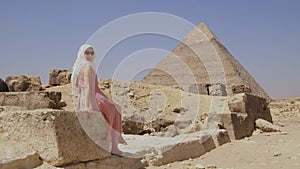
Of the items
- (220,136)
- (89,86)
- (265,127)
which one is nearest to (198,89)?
(265,127)

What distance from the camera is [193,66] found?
60688mm

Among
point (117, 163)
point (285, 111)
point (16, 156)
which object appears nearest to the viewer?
point (16, 156)

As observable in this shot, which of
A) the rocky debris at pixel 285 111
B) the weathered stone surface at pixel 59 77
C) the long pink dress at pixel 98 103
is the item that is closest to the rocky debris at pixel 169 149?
the long pink dress at pixel 98 103

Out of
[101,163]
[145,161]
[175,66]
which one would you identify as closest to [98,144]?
[101,163]

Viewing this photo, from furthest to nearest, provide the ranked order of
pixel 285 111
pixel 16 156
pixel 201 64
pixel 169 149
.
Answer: pixel 201 64 → pixel 285 111 → pixel 169 149 → pixel 16 156

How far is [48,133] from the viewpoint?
3590 millimetres

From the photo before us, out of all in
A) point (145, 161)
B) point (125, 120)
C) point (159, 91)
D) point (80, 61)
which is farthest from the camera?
point (159, 91)

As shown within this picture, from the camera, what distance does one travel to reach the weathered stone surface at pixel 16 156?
3300mm

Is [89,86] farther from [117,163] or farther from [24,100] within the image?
[24,100]

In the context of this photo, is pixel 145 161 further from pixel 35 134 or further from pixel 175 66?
pixel 175 66

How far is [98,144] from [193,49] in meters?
56.7

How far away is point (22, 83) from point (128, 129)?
5.12m

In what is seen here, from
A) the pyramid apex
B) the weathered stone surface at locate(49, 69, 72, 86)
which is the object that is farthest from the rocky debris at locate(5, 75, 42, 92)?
the pyramid apex

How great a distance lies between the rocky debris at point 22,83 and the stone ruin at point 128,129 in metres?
1.12
